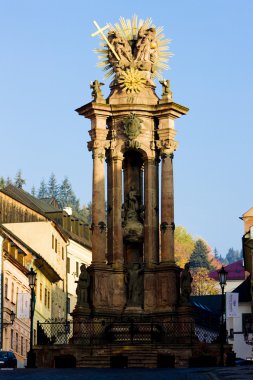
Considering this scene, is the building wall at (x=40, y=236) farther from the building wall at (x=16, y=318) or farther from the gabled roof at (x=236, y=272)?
the gabled roof at (x=236, y=272)

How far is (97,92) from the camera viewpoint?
58.0 meters

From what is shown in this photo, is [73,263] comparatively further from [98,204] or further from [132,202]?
[98,204]

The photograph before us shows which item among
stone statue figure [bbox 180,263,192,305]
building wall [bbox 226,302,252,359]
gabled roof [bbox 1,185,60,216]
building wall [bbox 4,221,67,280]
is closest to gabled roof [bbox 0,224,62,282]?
building wall [bbox 4,221,67,280]

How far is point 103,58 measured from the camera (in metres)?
59.6

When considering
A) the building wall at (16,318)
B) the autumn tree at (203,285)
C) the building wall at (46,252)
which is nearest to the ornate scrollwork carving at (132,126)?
the building wall at (16,318)

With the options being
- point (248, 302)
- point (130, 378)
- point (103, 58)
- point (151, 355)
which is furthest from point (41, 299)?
point (130, 378)

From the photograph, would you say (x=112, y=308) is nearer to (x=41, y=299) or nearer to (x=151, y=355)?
(x=151, y=355)

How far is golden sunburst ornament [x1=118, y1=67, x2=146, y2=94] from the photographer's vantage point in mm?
58031

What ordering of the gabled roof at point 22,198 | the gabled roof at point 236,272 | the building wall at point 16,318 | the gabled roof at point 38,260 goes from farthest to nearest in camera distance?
1. the gabled roof at point 236,272
2. the gabled roof at point 22,198
3. the gabled roof at point 38,260
4. the building wall at point 16,318

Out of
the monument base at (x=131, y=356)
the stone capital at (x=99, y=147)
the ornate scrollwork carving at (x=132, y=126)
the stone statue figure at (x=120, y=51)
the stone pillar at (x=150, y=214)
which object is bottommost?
the monument base at (x=131, y=356)

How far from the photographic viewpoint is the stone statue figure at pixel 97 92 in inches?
2276

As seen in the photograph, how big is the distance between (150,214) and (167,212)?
0.94 metres

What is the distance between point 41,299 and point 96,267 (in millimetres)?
39734

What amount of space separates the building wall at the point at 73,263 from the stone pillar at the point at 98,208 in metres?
54.2
